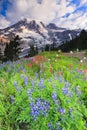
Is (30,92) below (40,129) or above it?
above

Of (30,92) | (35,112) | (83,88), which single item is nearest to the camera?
(35,112)

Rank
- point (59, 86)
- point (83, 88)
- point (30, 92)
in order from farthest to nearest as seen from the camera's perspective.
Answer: point (83, 88) < point (59, 86) < point (30, 92)

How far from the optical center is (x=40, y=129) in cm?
474

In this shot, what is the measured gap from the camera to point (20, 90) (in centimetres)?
550

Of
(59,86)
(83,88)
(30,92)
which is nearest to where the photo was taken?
(30,92)

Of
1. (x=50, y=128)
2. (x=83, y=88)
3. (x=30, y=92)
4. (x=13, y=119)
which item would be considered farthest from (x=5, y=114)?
(x=83, y=88)

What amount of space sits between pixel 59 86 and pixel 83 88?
4.56 feet

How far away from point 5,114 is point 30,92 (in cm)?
61

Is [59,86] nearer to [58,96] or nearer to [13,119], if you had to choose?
[58,96]

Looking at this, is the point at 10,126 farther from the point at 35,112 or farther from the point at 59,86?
the point at 59,86

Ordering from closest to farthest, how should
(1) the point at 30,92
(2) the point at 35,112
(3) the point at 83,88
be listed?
(2) the point at 35,112, (1) the point at 30,92, (3) the point at 83,88

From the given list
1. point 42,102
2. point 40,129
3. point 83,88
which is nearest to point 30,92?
point 42,102

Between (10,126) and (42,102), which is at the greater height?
(42,102)

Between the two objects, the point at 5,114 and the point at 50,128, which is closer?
the point at 50,128
